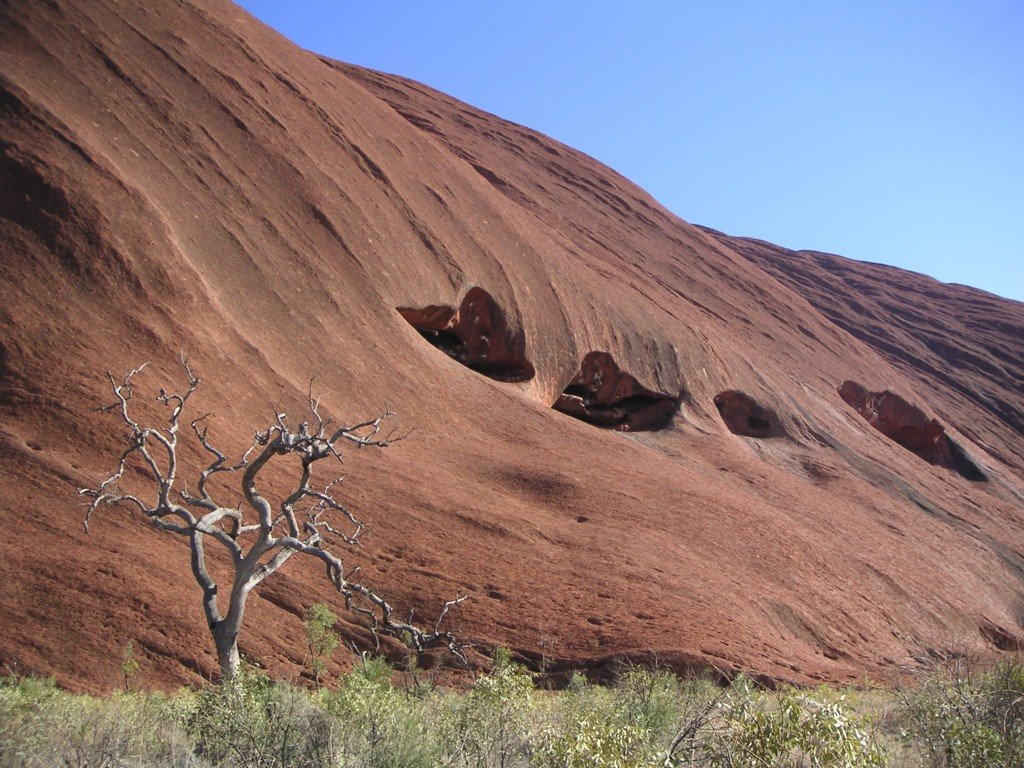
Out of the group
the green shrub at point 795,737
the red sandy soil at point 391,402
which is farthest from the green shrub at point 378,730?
the red sandy soil at point 391,402

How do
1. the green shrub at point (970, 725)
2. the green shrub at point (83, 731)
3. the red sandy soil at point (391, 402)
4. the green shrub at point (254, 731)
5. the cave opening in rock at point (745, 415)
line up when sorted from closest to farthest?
the green shrub at point (970, 725)
the green shrub at point (83, 731)
the green shrub at point (254, 731)
the red sandy soil at point (391, 402)
the cave opening in rock at point (745, 415)

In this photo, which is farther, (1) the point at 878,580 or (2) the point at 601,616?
(1) the point at 878,580

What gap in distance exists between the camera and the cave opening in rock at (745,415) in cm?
2892

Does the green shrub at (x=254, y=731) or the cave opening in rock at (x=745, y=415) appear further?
the cave opening in rock at (x=745, y=415)

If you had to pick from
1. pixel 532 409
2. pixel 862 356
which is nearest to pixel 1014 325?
pixel 862 356

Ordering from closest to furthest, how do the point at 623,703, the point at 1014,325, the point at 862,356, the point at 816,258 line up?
the point at 623,703 → the point at 862,356 → the point at 1014,325 → the point at 816,258

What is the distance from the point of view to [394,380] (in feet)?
60.5

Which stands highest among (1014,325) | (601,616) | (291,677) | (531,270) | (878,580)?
(1014,325)

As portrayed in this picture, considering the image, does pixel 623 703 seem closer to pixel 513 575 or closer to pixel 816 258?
pixel 513 575

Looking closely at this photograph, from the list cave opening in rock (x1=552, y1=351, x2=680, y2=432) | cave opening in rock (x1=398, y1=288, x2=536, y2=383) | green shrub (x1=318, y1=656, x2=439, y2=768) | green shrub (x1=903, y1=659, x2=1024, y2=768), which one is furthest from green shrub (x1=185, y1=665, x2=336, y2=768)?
cave opening in rock (x1=552, y1=351, x2=680, y2=432)

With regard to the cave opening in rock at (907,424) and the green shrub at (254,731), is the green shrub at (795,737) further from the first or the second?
the cave opening in rock at (907,424)

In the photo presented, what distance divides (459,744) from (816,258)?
6726cm

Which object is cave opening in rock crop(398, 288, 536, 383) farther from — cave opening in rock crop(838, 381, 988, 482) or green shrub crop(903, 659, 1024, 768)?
cave opening in rock crop(838, 381, 988, 482)

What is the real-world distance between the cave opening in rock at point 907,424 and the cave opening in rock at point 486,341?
19702mm
